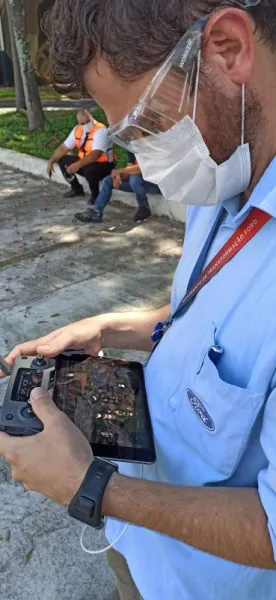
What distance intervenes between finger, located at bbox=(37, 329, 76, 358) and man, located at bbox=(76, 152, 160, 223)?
5008 millimetres

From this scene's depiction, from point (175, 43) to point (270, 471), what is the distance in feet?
2.53

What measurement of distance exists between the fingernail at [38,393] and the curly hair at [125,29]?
2.22 ft

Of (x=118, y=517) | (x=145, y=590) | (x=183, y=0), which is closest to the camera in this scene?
(x=183, y=0)

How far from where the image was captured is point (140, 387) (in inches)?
57.4

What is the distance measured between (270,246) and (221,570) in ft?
2.13

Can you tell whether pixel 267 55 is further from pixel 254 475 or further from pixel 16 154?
pixel 16 154

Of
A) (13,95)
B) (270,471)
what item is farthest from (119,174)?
(13,95)

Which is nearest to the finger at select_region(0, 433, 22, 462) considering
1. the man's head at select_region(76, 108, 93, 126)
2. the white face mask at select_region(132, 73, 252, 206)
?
the white face mask at select_region(132, 73, 252, 206)

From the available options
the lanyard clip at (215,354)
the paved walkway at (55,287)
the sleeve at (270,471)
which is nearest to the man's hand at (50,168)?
the paved walkway at (55,287)

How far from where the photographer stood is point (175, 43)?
1.10m

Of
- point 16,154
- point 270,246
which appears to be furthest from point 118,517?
point 16,154

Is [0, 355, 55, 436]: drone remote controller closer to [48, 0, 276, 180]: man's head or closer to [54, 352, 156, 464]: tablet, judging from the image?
[54, 352, 156, 464]: tablet

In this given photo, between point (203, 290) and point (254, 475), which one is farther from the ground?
point (203, 290)

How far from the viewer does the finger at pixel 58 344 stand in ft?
5.39
